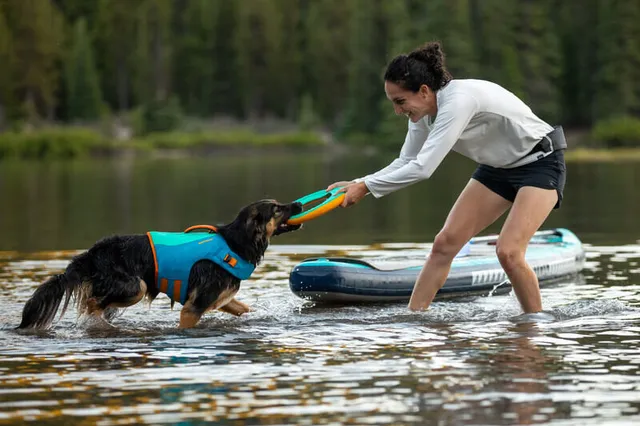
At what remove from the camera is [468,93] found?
9.35 meters

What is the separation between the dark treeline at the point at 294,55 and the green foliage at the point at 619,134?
4872 mm

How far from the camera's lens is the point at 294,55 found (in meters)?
103

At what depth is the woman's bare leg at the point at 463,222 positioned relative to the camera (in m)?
9.94

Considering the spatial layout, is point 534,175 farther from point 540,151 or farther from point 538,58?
point 538,58

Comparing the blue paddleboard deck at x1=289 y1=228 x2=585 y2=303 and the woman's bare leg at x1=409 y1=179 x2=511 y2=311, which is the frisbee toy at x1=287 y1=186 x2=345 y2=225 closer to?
the woman's bare leg at x1=409 y1=179 x2=511 y2=311

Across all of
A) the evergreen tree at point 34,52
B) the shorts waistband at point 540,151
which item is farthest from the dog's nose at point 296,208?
the evergreen tree at point 34,52

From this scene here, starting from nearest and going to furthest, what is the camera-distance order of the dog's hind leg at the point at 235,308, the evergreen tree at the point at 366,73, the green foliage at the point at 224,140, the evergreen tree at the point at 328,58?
the dog's hind leg at the point at 235,308 → the green foliage at the point at 224,140 → the evergreen tree at the point at 366,73 → the evergreen tree at the point at 328,58

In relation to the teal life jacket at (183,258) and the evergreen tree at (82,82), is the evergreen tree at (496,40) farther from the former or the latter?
the teal life jacket at (183,258)

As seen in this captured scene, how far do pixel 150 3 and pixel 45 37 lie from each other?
12317mm

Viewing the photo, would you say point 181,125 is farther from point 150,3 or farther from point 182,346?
point 182,346

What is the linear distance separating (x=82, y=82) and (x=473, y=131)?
8121cm

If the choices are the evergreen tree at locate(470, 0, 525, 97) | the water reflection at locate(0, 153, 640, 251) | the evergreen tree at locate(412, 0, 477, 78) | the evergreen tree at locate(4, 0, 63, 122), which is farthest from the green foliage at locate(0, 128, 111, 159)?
the water reflection at locate(0, 153, 640, 251)

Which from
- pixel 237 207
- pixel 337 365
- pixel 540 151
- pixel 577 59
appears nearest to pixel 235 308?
pixel 337 365

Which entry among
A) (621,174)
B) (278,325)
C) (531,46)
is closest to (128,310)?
(278,325)
